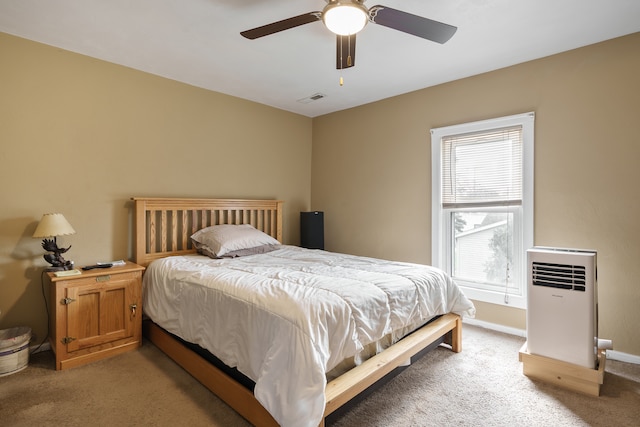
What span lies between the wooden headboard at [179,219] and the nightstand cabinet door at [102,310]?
0.45 metres

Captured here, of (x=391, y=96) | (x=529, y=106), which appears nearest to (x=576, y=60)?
(x=529, y=106)

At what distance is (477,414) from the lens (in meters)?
1.86

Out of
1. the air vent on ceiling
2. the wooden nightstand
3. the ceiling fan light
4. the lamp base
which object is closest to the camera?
the ceiling fan light

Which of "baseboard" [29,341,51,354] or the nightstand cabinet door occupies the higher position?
the nightstand cabinet door

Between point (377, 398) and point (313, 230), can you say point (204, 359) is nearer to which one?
point (377, 398)

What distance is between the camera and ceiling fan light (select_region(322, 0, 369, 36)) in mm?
1662

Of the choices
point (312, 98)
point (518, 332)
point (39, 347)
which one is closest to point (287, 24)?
point (312, 98)

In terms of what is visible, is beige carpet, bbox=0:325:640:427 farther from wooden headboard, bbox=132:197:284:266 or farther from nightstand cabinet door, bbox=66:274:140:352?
wooden headboard, bbox=132:197:284:266

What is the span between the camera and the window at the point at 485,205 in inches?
118

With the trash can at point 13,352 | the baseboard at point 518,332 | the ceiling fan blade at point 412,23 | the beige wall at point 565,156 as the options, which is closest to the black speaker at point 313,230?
the beige wall at point 565,156

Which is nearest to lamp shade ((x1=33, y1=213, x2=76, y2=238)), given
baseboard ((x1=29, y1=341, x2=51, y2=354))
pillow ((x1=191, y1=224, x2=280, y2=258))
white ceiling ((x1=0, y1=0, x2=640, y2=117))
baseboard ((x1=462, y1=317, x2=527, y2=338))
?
baseboard ((x1=29, y1=341, x2=51, y2=354))

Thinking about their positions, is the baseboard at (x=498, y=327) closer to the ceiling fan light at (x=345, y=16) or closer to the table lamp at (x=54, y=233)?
the ceiling fan light at (x=345, y=16)

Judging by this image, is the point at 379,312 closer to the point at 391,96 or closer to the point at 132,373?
the point at 132,373

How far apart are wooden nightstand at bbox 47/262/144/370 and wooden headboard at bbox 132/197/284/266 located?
403 millimetres
